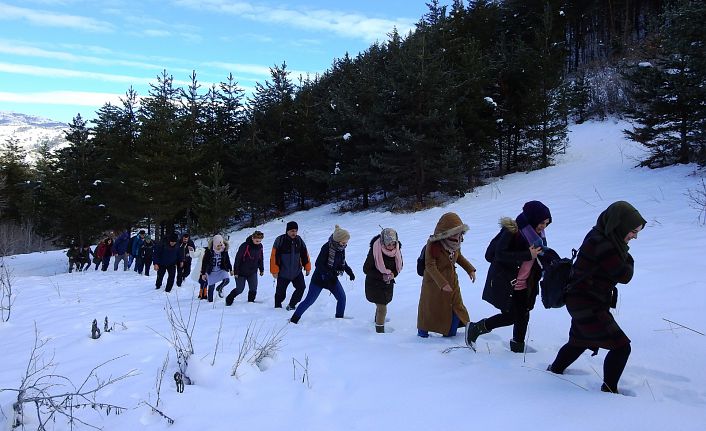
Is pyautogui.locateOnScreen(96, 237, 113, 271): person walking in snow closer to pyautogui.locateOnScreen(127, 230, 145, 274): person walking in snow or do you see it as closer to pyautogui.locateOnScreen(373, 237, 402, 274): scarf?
pyautogui.locateOnScreen(127, 230, 145, 274): person walking in snow

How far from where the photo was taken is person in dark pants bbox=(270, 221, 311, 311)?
8016mm

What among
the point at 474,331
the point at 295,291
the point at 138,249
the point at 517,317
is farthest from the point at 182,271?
the point at 517,317

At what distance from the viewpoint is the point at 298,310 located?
694cm

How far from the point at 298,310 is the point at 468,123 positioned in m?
16.3

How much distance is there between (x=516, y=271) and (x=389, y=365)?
181 centimetres

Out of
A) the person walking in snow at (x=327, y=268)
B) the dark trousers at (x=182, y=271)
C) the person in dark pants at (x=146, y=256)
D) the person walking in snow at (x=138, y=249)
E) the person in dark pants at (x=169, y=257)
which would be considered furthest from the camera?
the person walking in snow at (x=138, y=249)

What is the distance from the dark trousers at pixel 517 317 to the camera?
15.9 feet

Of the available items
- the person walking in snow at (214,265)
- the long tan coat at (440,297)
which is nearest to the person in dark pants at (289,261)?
the person walking in snow at (214,265)

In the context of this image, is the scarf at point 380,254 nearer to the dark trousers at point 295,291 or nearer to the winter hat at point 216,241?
the dark trousers at point 295,291

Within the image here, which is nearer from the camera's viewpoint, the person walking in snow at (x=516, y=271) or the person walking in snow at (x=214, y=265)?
the person walking in snow at (x=516, y=271)

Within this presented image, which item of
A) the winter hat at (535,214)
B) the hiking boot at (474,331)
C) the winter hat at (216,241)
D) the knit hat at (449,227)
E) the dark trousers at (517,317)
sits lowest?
the hiking boot at (474,331)

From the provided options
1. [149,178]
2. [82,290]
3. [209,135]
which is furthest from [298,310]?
[209,135]

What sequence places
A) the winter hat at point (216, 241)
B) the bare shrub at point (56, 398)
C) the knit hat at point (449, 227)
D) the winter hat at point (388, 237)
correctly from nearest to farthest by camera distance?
the bare shrub at point (56, 398) → the knit hat at point (449, 227) → the winter hat at point (388, 237) → the winter hat at point (216, 241)

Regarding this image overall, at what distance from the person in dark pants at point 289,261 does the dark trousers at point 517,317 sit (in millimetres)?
4040
